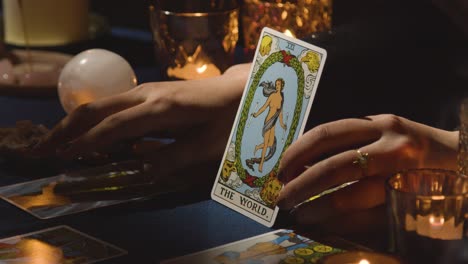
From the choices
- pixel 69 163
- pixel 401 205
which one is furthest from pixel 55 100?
pixel 401 205

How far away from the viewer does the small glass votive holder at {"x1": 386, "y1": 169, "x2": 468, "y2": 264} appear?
976 millimetres

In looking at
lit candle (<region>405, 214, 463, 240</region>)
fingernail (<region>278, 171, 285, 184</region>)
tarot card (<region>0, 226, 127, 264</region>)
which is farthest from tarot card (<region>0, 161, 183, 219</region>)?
lit candle (<region>405, 214, 463, 240</region>)

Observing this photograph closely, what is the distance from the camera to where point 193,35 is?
1.80 meters

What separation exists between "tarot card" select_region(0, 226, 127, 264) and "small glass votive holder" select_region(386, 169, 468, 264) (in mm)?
319

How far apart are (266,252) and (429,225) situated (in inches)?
7.7

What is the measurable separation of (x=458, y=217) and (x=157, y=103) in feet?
1.59

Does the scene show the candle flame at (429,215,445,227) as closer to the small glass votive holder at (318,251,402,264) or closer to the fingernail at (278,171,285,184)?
the small glass votive holder at (318,251,402,264)

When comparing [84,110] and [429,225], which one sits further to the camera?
[84,110]

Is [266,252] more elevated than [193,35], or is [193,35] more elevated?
[193,35]

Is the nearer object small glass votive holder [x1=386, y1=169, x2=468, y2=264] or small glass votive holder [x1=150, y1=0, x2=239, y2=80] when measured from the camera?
small glass votive holder [x1=386, y1=169, x2=468, y2=264]

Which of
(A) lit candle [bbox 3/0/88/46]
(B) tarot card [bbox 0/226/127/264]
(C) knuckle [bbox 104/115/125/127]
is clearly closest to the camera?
(B) tarot card [bbox 0/226/127/264]

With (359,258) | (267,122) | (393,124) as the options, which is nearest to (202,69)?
(267,122)

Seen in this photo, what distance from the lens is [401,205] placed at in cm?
100

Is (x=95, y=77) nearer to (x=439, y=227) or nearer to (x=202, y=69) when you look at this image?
(x=202, y=69)
